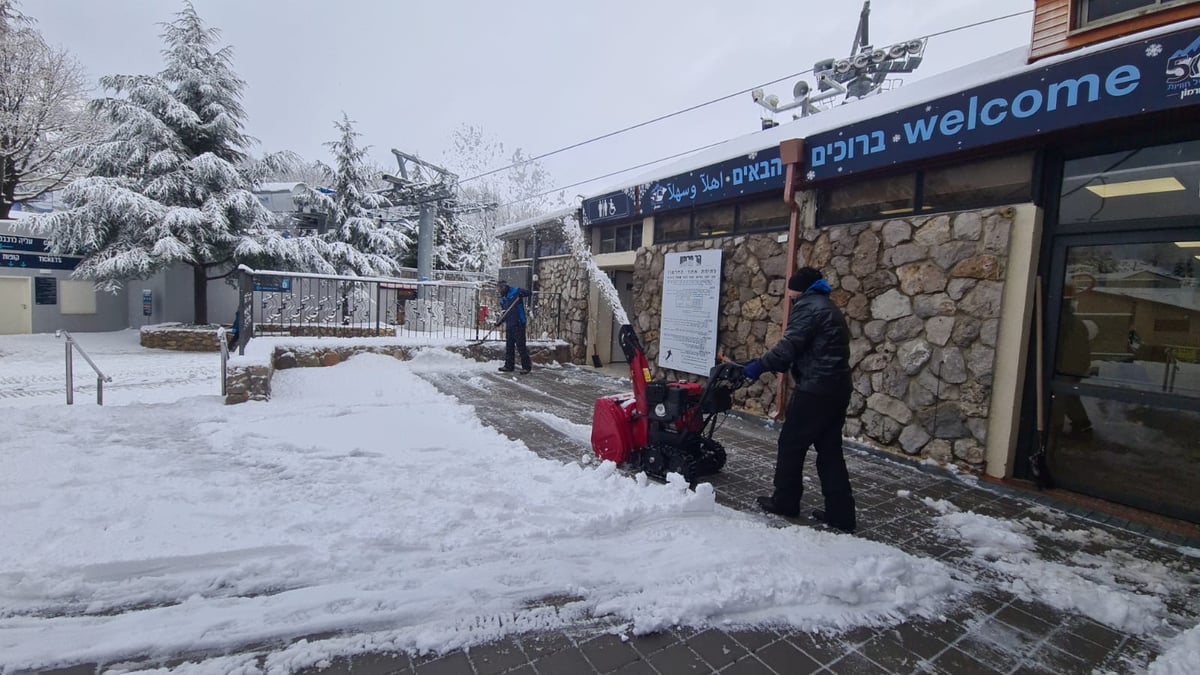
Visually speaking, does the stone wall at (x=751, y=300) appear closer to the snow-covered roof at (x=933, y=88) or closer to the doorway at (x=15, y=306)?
the snow-covered roof at (x=933, y=88)

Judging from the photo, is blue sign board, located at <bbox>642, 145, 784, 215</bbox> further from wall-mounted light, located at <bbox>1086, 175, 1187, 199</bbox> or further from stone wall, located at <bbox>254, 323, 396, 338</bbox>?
stone wall, located at <bbox>254, 323, 396, 338</bbox>

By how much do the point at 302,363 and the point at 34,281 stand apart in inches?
476

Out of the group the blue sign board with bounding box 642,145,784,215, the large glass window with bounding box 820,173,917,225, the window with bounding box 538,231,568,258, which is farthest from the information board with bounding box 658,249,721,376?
the window with bounding box 538,231,568,258

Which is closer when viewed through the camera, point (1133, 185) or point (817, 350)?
point (817, 350)

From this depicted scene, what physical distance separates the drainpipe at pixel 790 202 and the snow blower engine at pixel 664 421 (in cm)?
184

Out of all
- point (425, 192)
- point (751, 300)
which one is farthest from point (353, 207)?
point (751, 300)

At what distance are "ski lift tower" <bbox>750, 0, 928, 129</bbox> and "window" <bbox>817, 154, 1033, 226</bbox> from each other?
20.4 ft

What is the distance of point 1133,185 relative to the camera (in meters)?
3.96

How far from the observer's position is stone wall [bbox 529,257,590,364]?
11.1m

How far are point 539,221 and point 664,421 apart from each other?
8962 mm

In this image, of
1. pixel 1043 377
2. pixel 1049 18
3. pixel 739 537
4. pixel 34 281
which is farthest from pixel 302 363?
pixel 34 281

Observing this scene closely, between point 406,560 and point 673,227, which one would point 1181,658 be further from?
point 673,227

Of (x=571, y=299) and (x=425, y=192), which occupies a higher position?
(x=425, y=192)

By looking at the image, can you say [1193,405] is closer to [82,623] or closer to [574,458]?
[574,458]
